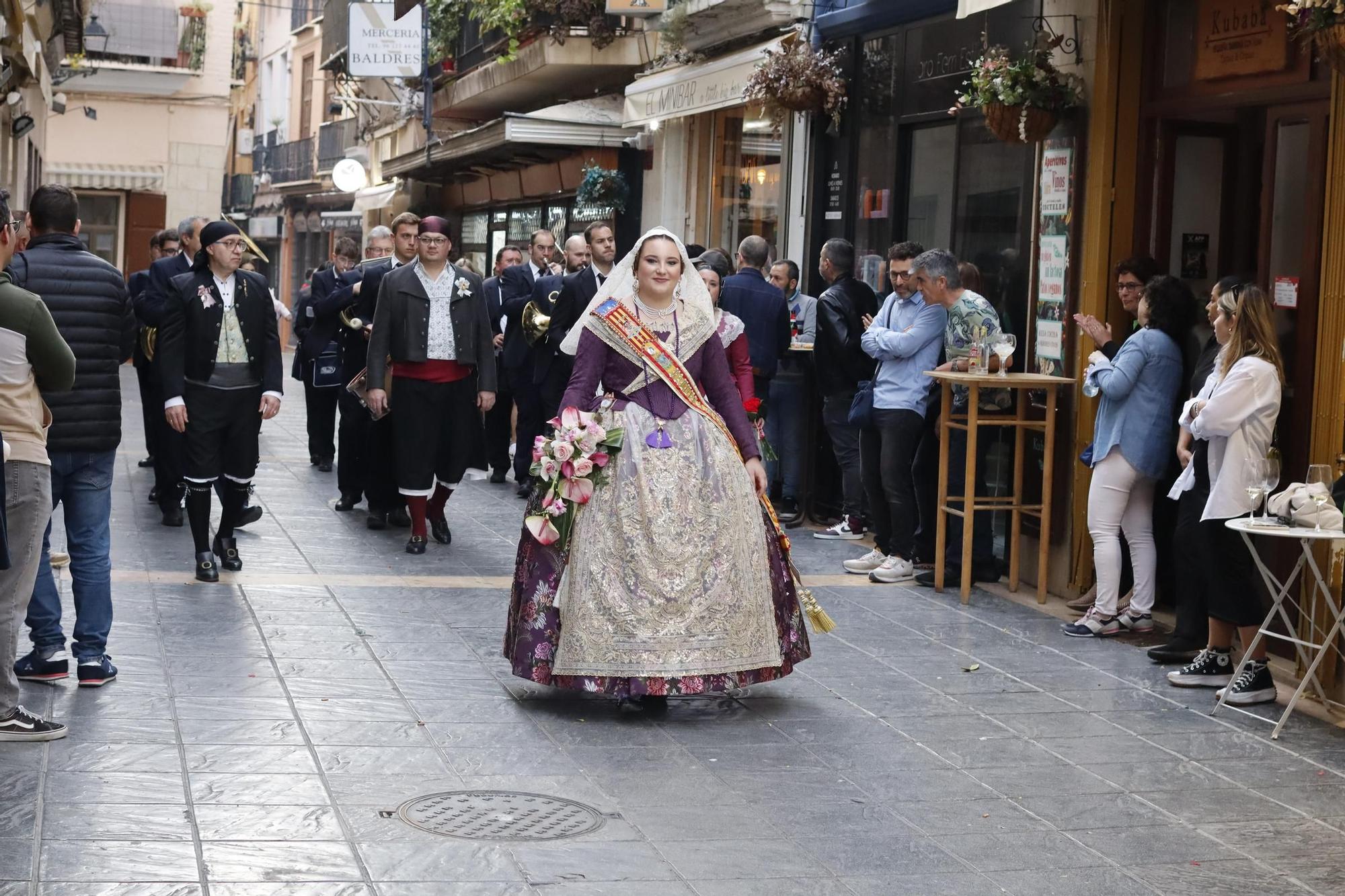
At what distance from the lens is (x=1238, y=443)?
7.75 meters

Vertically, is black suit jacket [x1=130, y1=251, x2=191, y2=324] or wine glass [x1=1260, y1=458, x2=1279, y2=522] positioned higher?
black suit jacket [x1=130, y1=251, x2=191, y2=324]

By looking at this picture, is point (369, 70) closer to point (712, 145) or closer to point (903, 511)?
point (712, 145)

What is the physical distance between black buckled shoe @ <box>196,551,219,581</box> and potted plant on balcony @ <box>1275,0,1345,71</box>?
19.4 feet

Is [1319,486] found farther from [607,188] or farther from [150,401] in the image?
[607,188]

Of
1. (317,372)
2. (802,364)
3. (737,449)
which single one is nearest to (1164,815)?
(737,449)

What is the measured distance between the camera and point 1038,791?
6293 mm

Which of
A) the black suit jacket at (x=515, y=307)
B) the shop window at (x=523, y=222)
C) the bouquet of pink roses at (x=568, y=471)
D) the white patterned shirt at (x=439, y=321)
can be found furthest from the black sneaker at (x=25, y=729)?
the shop window at (x=523, y=222)

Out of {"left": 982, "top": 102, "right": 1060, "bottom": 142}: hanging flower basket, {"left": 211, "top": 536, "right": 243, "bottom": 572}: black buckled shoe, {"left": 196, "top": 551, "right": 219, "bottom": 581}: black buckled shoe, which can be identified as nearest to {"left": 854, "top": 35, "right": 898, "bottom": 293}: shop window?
{"left": 982, "top": 102, "right": 1060, "bottom": 142}: hanging flower basket

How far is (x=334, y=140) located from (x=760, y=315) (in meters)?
29.4

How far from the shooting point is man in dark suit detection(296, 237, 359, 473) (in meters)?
13.9

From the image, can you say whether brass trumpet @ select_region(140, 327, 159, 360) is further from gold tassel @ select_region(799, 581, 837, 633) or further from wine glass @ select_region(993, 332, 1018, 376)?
gold tassel @ select_region(799, 581, 837, 633)

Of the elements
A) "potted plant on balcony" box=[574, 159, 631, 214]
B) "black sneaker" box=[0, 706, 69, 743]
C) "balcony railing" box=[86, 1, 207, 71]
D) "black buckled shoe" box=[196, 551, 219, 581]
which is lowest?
"black sneaker" box=[0, 706, 69, 743]

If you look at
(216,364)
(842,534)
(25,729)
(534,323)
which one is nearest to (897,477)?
(842,534)

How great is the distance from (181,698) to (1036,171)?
583 cm
